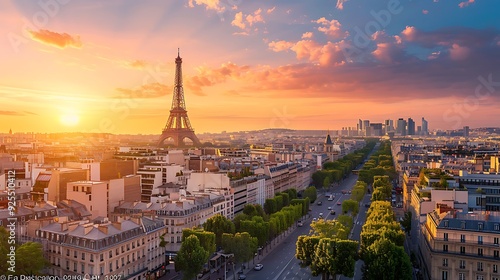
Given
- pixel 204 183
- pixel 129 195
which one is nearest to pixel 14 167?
pixel 129 195

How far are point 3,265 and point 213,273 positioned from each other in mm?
25357

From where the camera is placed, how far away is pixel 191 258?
5266cm

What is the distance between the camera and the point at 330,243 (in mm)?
53344

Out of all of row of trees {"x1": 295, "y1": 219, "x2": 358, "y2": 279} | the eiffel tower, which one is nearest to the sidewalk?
row of trees {"x1": 295, "y1": 219, "x2": 358, "y2": 279}

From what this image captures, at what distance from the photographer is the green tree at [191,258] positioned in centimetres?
5259

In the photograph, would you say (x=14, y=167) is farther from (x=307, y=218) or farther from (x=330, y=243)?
(x=330, y=243)

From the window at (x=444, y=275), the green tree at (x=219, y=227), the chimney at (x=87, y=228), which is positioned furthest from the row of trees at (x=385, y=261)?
the chimney at (x=87, y=228)

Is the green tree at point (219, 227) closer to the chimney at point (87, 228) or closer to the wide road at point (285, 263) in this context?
the wide road at point (285, 263)

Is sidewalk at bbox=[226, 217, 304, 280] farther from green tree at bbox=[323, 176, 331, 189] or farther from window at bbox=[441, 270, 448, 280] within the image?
green tree at bbox=[323, 176, 331, 189]

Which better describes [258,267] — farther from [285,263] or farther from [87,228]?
[87,228]

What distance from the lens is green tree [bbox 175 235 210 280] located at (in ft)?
173

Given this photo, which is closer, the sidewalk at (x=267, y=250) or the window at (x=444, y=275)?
the window at (x=444, y=275)

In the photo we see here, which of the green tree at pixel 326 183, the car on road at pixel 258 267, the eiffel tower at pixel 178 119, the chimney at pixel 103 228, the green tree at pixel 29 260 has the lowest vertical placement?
the car on road at pixel 258 267

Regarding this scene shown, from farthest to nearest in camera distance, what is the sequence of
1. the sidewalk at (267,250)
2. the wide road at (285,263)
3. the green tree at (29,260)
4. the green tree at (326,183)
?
the green tree at (326,183) < the sidewalk at (267,250) < the wide road at (285,263) < the green tree at (29,260)
